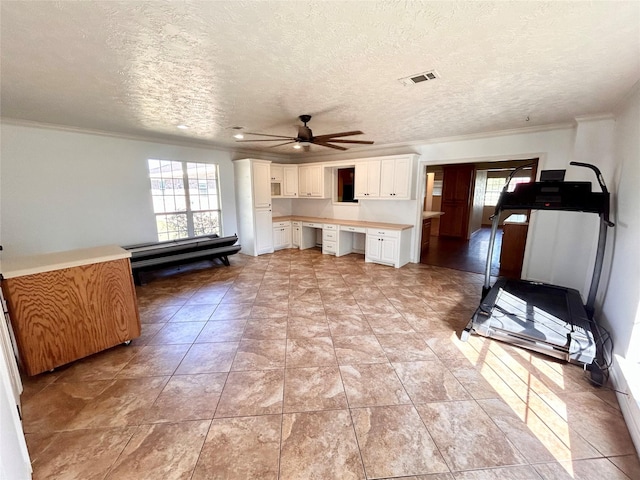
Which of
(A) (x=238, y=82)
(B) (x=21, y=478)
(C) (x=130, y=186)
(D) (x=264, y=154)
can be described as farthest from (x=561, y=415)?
(D) (x=264, y=154)

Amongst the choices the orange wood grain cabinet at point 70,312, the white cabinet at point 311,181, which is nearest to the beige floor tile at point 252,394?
the orange wood grain cabinet at point 70,312

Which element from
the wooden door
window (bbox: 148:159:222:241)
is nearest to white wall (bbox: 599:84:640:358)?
the wooden door

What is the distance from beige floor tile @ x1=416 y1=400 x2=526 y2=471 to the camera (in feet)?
4.95

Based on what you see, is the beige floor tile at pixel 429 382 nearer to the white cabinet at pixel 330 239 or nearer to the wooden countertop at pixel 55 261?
the wooden countertop at pixel 55 261

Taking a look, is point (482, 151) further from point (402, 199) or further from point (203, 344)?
point (203, 344)

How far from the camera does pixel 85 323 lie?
234 centimetres

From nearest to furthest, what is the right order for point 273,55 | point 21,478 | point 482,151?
point 21,478 < point 273,55 < point 482,151

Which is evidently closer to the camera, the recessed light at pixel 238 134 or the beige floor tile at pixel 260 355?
the beige floor tile at pixel 260 355

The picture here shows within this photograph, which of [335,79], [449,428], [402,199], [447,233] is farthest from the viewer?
[447,233]

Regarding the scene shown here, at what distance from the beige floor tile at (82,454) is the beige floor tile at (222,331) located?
1062mm

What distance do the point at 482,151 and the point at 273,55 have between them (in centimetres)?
408

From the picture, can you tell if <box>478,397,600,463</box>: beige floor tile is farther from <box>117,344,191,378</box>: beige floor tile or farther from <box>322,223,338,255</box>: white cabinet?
<box>322,223,338,255</box>: white cabinet

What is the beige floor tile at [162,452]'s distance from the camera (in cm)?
146

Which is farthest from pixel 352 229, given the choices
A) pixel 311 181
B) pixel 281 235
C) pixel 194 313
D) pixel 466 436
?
pixel 466 436
